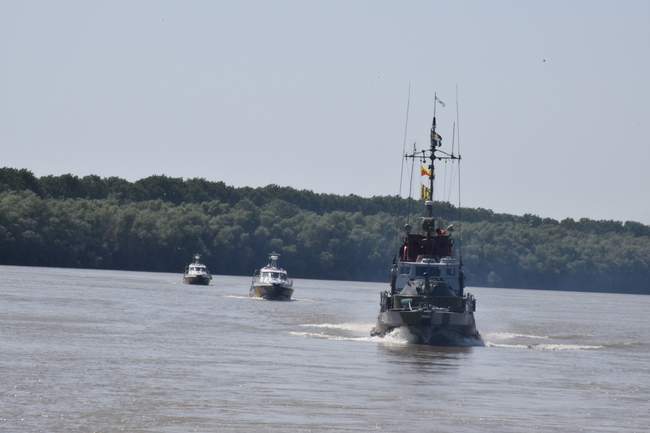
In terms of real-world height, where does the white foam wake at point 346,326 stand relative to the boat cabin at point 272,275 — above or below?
below

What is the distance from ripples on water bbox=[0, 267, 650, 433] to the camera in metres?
42.3

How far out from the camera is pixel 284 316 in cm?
9850

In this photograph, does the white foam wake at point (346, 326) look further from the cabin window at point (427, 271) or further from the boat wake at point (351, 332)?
the cabin window at point (427, 271)

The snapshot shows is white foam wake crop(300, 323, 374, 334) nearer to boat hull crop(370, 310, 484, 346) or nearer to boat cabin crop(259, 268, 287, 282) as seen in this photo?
boat hull crop(370, 310, 484, 346)

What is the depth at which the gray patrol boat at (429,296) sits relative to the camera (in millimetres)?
69812

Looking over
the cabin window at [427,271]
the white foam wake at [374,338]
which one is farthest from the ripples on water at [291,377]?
the cabin window at [427,271]

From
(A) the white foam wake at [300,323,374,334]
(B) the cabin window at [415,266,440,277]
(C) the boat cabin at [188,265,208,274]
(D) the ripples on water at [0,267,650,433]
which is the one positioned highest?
(C) the boat cabin at [188,265,208,274]

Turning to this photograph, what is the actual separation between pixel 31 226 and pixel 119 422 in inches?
6362

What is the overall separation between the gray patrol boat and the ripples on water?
1004mm

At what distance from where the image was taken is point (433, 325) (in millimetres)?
69750

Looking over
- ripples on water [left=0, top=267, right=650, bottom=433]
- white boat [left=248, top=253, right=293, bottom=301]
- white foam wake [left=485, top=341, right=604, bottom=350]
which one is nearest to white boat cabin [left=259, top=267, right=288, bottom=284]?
white boat [left=248, top=253, right=293, bottom=301]

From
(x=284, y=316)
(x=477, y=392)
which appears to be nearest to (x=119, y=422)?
(x=477, y=392)

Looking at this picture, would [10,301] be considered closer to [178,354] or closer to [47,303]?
[47,303]

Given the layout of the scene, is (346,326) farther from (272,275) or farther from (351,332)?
(272,275)
